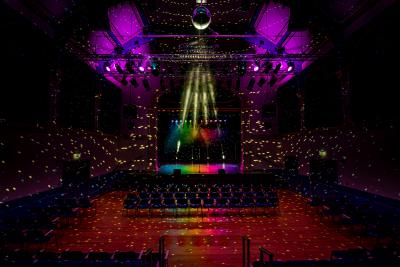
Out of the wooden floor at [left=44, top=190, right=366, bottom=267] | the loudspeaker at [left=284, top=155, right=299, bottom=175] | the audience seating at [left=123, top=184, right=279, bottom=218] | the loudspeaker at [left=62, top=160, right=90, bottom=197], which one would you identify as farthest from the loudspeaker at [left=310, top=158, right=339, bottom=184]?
the loudspeaker at [left=62, top=160, right=90, bottom=197]

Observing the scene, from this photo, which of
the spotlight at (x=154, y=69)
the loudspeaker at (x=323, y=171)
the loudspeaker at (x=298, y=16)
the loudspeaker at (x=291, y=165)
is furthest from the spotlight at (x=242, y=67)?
the loudspeaker at (x=291, y=165)

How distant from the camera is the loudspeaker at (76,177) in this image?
988cm

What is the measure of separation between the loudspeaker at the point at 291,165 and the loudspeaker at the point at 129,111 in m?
8.81

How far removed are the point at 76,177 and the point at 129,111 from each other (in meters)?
6.46

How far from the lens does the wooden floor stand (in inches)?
229

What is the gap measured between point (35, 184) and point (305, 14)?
10.4 m

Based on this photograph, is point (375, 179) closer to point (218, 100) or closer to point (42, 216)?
point (42, 216)

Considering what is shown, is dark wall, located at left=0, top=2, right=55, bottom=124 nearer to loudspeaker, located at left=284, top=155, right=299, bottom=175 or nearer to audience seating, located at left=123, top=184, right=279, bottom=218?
audience seating, located at left=123, top=184, right=279, bottom=218

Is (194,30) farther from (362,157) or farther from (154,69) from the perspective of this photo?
(362,157)

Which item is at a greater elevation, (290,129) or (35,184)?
(290,129)

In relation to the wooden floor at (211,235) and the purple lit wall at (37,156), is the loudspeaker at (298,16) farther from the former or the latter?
the purple lit wall at (37,156)

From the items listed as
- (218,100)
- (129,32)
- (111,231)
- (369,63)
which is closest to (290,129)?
(218,100)

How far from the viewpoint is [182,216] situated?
880cm

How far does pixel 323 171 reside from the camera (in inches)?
421
